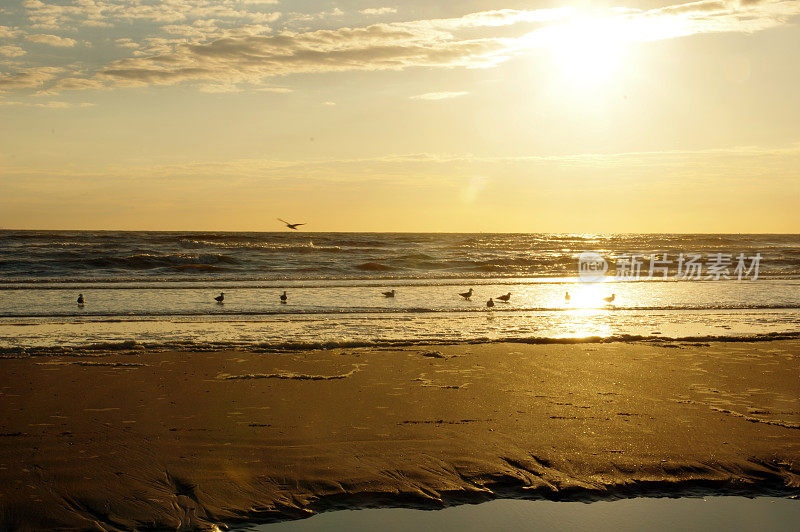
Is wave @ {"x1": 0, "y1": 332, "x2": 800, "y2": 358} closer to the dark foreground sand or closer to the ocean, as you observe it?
the ocean

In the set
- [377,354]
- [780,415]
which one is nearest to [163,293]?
[377,354]

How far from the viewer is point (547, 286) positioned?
2675 centimetres

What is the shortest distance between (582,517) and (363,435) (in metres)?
2.16

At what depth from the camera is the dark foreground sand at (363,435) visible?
4.76 meters

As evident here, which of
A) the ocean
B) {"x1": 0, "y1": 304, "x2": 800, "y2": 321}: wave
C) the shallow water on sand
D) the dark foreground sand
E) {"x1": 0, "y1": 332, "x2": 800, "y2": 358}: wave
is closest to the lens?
the shallow water on sand

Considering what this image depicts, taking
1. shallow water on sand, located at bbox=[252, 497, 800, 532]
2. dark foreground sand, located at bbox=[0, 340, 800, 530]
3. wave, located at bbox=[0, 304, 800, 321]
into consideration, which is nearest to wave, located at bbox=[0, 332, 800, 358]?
dark foreground sand, located at bbox=[0, 340, 800, 530]

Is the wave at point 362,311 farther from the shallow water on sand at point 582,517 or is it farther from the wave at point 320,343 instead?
the shallow water on sand at point 582,517

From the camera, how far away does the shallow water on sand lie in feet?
14.3

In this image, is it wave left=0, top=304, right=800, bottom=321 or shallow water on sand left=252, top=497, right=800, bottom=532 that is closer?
shallow water on sand left=252, top=497, right=800, bottom=532

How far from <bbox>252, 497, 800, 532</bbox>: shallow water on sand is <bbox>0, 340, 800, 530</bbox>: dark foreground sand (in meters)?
0.15

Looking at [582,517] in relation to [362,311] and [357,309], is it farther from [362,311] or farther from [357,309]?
[357,309]

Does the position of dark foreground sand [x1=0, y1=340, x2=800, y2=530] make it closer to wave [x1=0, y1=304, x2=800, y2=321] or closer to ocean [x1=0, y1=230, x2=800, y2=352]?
ocean [x1=0, y1=230, x2=800, y2=352]

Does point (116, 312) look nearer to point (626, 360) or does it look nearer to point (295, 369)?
point (295, 369)

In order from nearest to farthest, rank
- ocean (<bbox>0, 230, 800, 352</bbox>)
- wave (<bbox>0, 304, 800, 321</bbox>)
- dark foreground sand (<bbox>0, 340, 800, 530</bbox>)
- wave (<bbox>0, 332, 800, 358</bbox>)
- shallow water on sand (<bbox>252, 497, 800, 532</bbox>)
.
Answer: shallow water on sand (<bbox>252, 497, 800, 532</bbox>)
dark foreground sand (<bbox>0, 340, 800, 530</bbox>)
wave (<bbox>0, 332, 800, 358</bbox>)
ocean (<bbox>0, 230, 800, 352</bbox>)
wave (<bbox>0, 304, 800, 321</bbox>)
